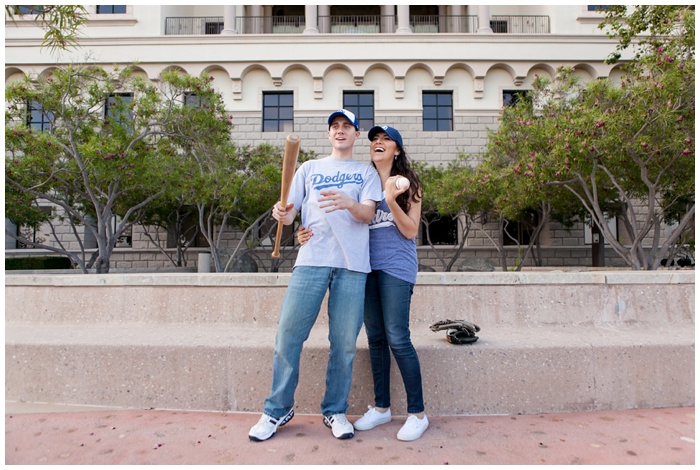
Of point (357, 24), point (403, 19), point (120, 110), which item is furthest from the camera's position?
point (357, 24)

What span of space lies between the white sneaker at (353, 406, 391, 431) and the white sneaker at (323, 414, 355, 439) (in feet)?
0.28

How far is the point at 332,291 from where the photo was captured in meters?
2.58

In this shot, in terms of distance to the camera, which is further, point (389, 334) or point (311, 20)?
point (311, 20)

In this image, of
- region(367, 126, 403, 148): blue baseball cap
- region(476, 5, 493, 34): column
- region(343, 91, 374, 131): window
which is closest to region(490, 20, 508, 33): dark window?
region(476, 5, 493, 34): column

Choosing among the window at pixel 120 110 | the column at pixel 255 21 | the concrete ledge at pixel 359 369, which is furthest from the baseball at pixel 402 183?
the column at pixel 255 21

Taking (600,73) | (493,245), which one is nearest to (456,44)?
(600,73)

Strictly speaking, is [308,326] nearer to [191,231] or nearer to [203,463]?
[203,463]

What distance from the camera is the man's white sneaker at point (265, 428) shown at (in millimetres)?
2492

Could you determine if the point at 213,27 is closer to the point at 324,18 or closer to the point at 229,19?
the point at 229,19

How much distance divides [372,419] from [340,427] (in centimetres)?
26

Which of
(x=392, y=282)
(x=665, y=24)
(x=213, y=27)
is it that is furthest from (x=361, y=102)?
(x=392, y=282)

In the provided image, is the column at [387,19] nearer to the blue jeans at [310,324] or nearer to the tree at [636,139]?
the tree at [636,139]

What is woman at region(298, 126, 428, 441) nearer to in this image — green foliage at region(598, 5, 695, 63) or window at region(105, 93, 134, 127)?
green foliage at region(598, 5, 695, 63)

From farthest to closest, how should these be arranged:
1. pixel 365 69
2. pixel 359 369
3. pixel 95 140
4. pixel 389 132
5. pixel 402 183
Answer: pixel 365 69 < pixel 95 140 < pixel 359 369 < pixel 389 132 < pixel 402 183
